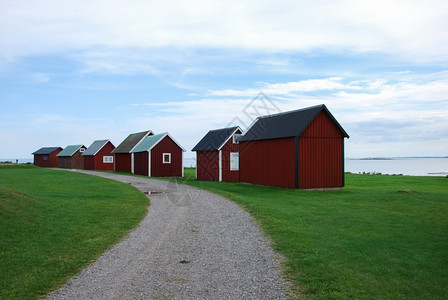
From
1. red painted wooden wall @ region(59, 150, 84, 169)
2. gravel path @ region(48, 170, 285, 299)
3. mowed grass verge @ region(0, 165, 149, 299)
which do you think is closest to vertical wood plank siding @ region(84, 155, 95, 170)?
red painted wooden wall @ region(59, 150, 84, 169)

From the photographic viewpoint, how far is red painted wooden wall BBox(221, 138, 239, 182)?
38031 millimetres

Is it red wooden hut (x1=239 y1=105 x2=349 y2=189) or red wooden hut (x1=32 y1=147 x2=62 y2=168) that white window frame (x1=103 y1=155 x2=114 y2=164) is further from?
red wooden hut (x1=239 y1=105 x2=349 y2=189)

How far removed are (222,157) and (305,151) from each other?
1457cm

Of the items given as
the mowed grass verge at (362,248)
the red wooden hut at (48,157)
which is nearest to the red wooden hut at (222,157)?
the mowed grass verge at (362,248)

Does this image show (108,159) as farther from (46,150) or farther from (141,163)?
(46,150)

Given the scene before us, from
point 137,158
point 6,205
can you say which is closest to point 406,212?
point 6,205

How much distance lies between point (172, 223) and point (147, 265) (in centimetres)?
487

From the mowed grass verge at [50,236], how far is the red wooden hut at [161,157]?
2472cm

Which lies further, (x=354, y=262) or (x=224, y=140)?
(x=224, y=140)

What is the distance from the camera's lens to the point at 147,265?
782 cm

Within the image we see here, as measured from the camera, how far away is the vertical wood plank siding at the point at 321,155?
976 inches

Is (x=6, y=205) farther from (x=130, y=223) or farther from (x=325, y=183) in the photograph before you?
(x=325, y=183)

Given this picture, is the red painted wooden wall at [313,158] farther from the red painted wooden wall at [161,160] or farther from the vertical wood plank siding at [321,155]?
the red painted wooden wall at [161,160]

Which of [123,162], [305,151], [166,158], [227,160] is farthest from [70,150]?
[305,151]
